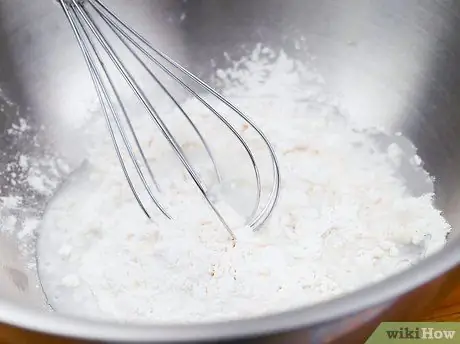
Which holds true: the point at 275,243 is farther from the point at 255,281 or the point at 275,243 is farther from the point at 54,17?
the point at 54,17

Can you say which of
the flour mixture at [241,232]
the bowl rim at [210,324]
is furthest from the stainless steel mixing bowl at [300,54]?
the bowl rim at [210,324]

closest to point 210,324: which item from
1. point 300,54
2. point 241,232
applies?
point 241,232

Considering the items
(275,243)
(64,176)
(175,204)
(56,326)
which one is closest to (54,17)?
(64,176)

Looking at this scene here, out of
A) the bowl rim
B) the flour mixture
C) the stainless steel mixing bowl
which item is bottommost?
the bowl rim

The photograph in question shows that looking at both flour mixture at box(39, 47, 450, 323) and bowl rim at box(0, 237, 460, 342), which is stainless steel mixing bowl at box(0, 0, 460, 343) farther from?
bowl rim at box(0, 237, 460, 342)

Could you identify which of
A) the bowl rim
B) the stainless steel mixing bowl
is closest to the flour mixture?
the stainless steel mixing bowl

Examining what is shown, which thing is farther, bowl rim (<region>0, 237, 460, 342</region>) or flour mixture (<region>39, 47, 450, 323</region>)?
flour mixture (<region>39, 47, 450, 323</region>)

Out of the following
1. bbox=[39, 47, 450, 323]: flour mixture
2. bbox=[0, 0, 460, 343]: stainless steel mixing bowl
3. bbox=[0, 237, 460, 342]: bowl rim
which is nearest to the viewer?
bbox=[0, 237, 460, 342]: bowl rim
